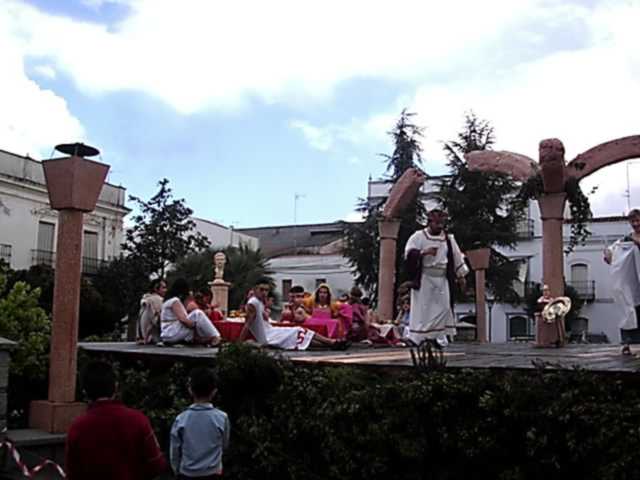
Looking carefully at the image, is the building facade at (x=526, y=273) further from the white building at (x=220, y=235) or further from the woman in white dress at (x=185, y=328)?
the woman in white dress at (x=185, y=328)

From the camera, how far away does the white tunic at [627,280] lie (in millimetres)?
9062

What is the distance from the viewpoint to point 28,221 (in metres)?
37.0

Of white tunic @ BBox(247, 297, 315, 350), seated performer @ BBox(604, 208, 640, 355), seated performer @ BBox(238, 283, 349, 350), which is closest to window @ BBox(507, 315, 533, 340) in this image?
seated performer @ BBox(238, 283, 349, 350)

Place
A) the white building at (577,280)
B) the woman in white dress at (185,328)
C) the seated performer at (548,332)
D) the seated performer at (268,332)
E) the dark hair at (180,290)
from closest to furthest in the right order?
the seated performer at (268,332), the seated performer at (548,332), the woman in white dress at (185,328), the dark hair at (180,290), the white building at (577,280)

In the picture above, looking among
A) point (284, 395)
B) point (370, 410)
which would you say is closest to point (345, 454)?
point (370, 410)

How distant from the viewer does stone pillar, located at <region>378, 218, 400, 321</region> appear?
1742 centimetres

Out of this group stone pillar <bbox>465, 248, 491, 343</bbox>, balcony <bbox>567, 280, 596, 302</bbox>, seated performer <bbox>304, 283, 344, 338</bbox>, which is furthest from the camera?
balcony <bbox>567, 280, 596, 302</bbox>

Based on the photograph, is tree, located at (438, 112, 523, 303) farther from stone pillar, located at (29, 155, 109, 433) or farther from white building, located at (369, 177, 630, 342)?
stone pillar, located at (29, 155, 109, 433)

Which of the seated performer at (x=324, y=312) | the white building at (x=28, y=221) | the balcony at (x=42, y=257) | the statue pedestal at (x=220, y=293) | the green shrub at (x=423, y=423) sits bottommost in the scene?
the green shrub at (x=423, y=423)

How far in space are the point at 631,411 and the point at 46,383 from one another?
617cm

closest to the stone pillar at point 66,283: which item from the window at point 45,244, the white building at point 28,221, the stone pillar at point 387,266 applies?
the stone pillar at point 387,266

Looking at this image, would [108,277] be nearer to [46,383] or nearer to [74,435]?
[46,383]

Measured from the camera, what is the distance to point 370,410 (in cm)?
655

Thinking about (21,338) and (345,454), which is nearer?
(345,454)
